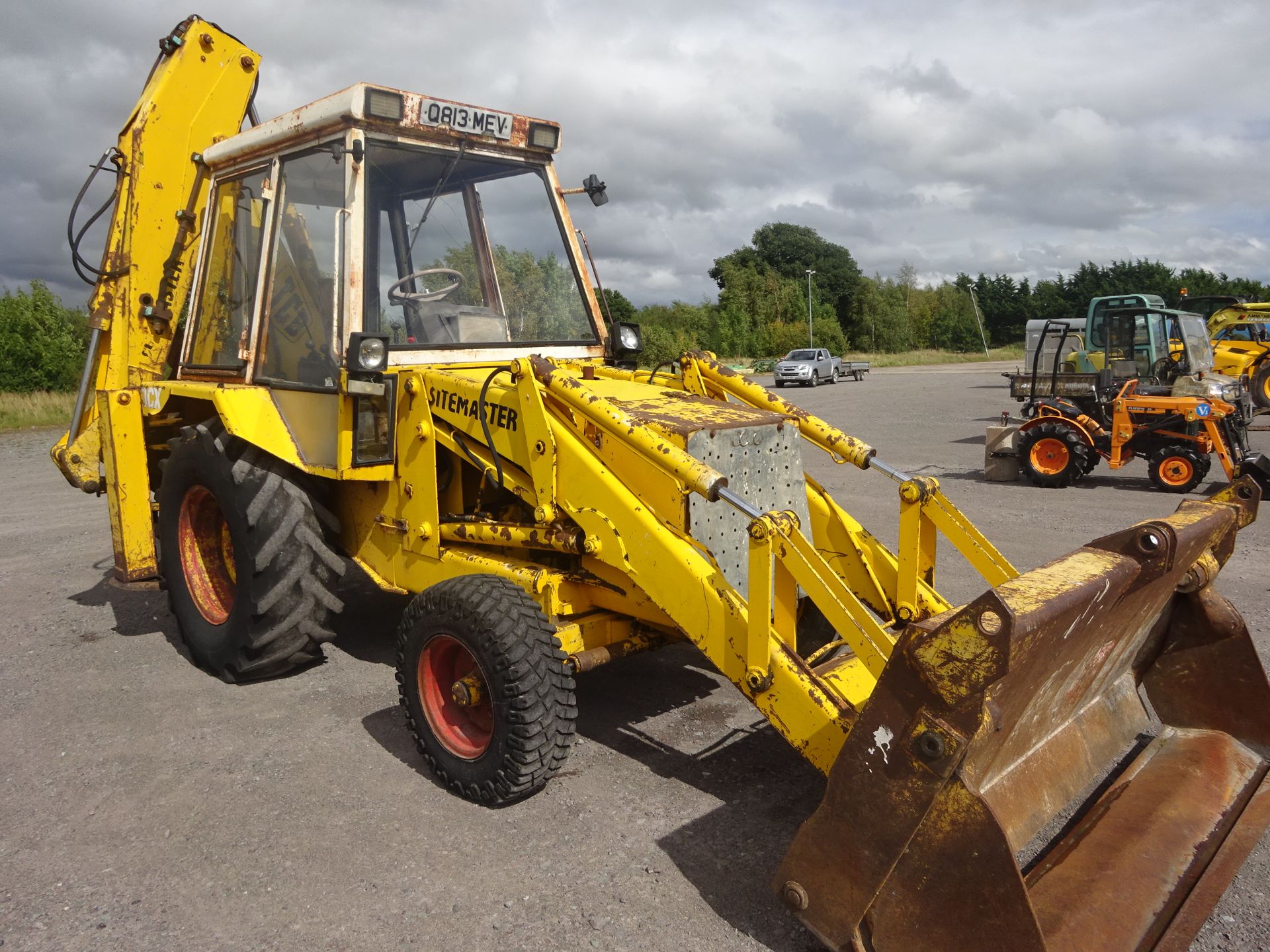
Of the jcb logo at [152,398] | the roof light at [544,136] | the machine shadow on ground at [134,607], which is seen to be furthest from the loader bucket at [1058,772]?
the jcb logo at [152,398]

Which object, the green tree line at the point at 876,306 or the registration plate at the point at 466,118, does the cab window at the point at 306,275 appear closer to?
the registration plate at the point at 466,118

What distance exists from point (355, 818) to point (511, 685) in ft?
2.71

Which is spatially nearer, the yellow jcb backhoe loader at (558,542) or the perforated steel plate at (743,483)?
the yellow jcb backhoe loader at (558,542)

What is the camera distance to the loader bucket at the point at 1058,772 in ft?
7.50

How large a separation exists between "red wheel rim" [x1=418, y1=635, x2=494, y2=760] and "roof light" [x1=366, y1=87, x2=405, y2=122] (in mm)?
2349

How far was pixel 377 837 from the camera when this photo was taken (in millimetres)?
3330

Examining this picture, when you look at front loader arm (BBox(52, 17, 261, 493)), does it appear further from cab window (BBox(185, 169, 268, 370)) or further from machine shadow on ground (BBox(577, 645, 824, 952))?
machine shadow on ground (BBox(577, 645, 824, 952))

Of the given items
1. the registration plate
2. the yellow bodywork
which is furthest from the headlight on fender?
the registration plate

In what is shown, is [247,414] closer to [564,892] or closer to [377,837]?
[377,837]

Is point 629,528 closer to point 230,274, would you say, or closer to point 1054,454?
point 230,274

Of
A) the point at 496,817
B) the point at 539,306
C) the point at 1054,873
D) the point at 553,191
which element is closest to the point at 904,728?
the point at 1054,873

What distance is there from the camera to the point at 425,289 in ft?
15.3

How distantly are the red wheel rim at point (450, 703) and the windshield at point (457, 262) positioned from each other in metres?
1.51

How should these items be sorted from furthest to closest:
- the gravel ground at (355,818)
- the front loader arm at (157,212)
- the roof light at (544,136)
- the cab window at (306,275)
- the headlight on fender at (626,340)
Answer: the front loader arm at (157,212) < the headlight on fender at (626,340) < the roof light at (544,136) < the cab window at (306,275) < the gravel ground at (355,818)
